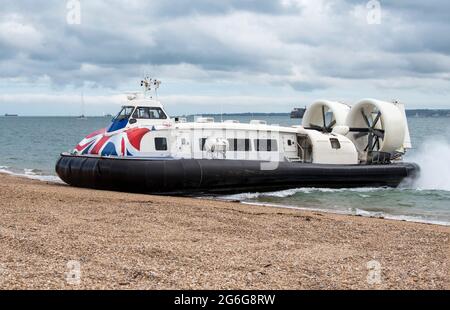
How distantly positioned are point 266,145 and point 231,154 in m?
1.03

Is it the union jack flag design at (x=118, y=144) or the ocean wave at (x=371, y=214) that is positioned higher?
the union jack flag design at (x=118, y=144)

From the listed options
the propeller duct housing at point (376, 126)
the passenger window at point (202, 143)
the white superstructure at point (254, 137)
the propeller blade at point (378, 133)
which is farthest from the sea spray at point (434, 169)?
the passenger window at point (202, 143)

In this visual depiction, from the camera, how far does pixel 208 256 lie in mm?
5055

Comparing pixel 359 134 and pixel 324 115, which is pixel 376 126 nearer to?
pixel 359 134

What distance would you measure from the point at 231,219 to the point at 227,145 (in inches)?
197

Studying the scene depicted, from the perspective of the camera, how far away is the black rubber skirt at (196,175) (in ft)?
35.9

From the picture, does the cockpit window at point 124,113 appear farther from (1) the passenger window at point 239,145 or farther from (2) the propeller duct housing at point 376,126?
(2) the propeller duct housing at point 376,126

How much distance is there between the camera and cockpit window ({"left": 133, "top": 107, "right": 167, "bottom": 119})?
40.7 ft

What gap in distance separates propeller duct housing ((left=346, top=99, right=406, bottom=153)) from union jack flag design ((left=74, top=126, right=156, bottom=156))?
5.81 meters

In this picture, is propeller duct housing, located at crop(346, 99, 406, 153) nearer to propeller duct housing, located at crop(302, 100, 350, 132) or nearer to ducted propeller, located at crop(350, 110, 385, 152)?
ducted propeller, located at crop(350, 110, 385, 152)

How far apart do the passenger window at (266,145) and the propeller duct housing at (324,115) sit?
2318 mm
